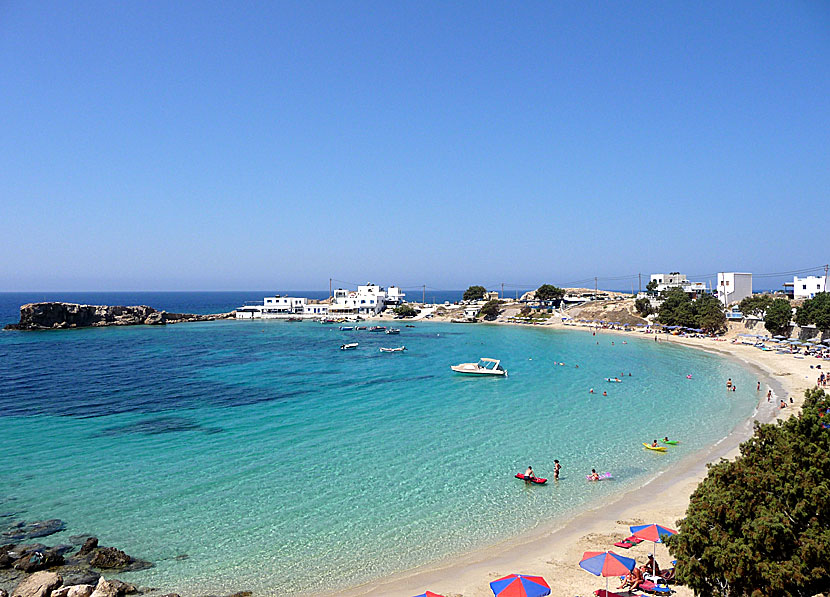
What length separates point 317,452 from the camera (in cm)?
2709

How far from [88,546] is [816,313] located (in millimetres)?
79347

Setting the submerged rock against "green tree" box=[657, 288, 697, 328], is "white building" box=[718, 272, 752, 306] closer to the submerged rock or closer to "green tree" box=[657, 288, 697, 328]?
"green tree" box=[657, 288, 697, 328]

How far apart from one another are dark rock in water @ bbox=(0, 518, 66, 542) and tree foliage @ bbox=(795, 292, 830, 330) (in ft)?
261

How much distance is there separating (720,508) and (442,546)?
31.8 feet

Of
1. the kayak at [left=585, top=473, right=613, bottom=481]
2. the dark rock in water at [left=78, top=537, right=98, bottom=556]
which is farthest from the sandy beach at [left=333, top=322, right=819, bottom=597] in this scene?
the dark rock in water at [left=78, top=537, right=98, bottom=556]

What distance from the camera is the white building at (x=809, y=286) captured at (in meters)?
91.7

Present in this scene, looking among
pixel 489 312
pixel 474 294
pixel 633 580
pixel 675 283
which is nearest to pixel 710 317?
pixel 675 283

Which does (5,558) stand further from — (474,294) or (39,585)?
(474,294)

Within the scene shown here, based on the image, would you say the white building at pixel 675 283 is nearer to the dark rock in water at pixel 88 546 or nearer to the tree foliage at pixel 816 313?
the tree foliage at pixel 816 313

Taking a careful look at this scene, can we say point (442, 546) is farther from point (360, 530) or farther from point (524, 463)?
point (524, 463)

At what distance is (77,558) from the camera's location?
1638 cm

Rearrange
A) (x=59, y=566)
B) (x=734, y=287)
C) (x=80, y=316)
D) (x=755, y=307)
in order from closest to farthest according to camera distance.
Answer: (x=59, y=566)
(x=755, y=307)
(x=734, y=287)
(x=80, y=316)

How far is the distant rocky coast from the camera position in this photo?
103062mm

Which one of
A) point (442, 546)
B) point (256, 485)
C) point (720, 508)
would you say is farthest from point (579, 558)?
point (256, 485)
